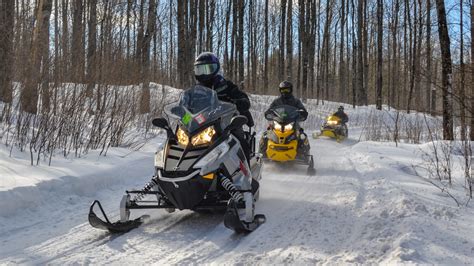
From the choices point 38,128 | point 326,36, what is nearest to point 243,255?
point 38,128

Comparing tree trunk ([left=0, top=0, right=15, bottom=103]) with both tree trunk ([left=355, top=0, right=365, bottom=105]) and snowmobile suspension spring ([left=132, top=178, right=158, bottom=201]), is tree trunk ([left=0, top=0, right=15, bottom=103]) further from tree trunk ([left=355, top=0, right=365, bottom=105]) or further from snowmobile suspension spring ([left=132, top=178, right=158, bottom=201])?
tree trunk ([left=355, top=0, right=365, bottom=105])

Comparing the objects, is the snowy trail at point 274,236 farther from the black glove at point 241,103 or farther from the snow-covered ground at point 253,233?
the black glove at point 241,103

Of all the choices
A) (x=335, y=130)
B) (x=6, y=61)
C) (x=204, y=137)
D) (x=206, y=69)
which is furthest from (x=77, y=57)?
(x=335, y=130)

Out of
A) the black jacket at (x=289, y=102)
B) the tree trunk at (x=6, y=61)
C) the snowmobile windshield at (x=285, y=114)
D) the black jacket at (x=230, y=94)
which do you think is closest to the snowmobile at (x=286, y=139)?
the snowmobile windshield at (x=285, y=114)

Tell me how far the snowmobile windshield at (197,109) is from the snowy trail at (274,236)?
3.54ft

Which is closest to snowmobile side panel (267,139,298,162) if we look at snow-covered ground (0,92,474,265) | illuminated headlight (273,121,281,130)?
illuminated headlight (273,121,281,130)

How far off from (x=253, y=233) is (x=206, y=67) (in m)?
2.18

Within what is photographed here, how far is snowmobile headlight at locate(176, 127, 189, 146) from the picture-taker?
14.1 feet

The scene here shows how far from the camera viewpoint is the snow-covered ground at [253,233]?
350 cm

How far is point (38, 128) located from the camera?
6.89m

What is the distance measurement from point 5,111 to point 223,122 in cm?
472

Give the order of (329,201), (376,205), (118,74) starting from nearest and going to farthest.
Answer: (376,205) < (329,201) < (118,74)

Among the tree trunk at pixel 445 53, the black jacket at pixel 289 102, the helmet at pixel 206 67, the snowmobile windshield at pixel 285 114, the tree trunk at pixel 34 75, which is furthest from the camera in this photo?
the black jacket at pixel 289 102

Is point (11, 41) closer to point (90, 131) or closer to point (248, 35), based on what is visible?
point (90, 131)
